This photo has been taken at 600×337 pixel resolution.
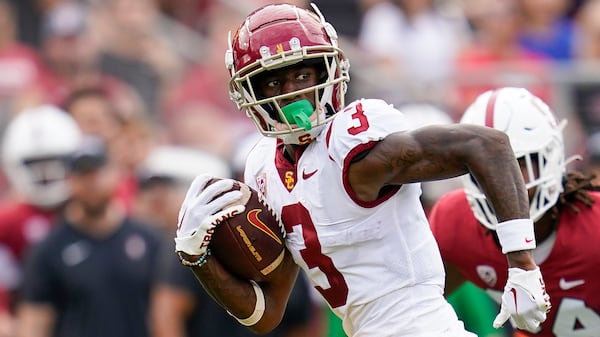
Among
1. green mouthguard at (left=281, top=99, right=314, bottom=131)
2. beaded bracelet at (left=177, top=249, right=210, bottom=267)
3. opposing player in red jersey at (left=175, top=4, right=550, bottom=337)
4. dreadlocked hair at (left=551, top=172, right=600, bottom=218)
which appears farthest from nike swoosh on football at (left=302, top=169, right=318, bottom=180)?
dreadlocked hair at (left=551, top=172, right=600, bottom=218)

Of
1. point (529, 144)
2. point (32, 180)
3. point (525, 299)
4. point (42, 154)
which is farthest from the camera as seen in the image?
point (42, 154)

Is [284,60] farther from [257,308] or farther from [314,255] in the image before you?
[257,308]

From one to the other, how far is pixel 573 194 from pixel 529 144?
0.98 feet

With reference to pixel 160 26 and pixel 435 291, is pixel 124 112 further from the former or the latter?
pixel 435 291

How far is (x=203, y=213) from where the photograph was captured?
4.18 metres

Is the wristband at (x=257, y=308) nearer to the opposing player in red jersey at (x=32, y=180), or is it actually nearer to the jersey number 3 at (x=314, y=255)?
the jersey number 3 at (x=314, y=255)

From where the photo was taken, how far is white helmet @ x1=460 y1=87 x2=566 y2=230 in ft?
15.5

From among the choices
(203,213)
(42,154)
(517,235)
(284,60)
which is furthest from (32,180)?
(517,235)

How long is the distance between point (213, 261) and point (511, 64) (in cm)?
546

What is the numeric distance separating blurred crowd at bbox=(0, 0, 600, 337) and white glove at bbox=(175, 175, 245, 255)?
9.66 ft

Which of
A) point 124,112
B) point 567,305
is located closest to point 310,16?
point 567,305

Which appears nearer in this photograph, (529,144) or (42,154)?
(529,144)

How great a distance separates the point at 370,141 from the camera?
13.2 feet

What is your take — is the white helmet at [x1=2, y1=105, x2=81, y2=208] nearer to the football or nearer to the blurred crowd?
the blurred crowd
